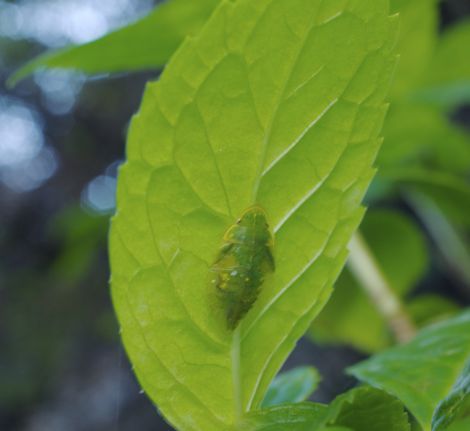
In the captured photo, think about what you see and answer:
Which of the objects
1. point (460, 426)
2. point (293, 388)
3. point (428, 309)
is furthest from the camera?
point (428, 309)

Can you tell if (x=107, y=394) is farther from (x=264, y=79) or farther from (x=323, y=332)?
(x=264, y=79)

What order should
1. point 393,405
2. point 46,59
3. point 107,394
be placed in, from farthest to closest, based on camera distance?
point 107,394
point 46,59
point 393,405

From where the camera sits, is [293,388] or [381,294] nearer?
[293,388]

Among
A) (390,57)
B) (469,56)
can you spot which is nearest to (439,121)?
(469,56)

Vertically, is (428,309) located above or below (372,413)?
below

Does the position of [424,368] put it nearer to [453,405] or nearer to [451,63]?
[453,405]

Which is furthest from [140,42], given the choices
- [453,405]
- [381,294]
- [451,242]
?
[451,242]

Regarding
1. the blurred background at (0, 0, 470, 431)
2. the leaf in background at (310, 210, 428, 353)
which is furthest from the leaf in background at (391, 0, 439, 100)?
the blurred background at (0, 0, 470, 431)

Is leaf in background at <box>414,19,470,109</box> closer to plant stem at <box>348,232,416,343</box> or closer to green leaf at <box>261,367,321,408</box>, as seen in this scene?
plant stem at <box>348,232,416,343</box>
